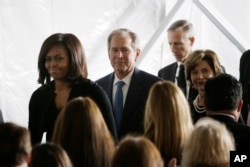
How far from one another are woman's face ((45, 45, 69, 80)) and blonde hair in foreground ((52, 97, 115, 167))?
0.77 m

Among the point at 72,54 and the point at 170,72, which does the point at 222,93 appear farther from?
the point at 170,72

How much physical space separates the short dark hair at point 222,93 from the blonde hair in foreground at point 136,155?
0.79 m

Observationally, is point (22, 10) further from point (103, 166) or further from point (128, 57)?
point (103, 166)

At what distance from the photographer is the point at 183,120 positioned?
2625 mm

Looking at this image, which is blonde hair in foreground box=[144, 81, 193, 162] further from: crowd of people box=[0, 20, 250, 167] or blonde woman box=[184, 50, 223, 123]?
blonde woman box=[184, 50, 223, 123]

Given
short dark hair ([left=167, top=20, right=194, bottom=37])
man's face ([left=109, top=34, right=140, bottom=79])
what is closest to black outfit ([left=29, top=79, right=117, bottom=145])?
man's face ([left=109, top=34, right=140, bottom=79])

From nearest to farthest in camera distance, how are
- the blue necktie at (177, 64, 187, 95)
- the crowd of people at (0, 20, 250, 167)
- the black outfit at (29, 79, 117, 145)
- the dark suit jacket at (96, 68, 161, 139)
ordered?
the crowd of people at (0, 20, 250, 167) < the black outfit at (29, 79, 117, 145) < the dark suit jacket at (96, 68, 161, 139) < the blue necktie at (177, 64, 187, 95)

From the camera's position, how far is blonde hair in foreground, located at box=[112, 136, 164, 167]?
1.99m

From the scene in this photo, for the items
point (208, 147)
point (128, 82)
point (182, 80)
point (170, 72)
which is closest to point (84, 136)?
point (208, 147)

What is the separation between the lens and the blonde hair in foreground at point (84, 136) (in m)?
2.36

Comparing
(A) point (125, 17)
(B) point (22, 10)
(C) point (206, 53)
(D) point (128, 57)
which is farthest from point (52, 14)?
(C) point (206, 53)

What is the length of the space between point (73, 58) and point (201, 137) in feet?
3.78

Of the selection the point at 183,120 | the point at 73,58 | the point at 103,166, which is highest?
the point at 73,58

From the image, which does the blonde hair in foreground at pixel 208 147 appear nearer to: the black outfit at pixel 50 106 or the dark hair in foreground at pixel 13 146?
the dark hair in foreground at pixel 13 146
